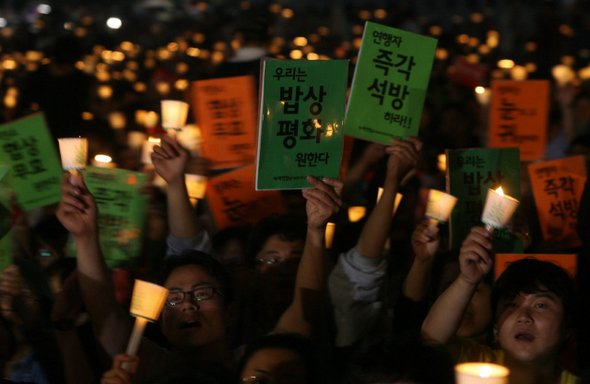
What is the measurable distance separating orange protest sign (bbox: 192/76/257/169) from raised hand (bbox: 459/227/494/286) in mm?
1928

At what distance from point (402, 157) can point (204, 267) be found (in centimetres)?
111

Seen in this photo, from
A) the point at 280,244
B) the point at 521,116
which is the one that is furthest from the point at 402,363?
the point at 521,116

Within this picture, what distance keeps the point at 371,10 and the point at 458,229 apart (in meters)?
14.4

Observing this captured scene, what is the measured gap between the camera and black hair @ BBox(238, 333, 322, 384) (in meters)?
2.46

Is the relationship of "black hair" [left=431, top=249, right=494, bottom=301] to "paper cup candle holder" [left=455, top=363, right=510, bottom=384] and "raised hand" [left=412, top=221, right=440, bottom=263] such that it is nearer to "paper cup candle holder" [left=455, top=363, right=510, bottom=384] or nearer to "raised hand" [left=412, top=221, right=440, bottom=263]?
"raised hand" [left=412, top=221, right=440, bottom=263]

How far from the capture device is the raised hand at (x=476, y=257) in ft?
8.47

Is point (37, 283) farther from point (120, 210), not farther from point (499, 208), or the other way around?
point (499, 208)

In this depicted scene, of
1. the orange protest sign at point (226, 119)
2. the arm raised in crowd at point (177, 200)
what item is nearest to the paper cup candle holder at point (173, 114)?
the arm raised in crowd at point (177, 200)

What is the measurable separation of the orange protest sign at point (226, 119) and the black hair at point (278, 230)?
0.93 meters

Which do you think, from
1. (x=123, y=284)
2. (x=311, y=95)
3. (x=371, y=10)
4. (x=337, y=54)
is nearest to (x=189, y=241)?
(x=123, y=284)

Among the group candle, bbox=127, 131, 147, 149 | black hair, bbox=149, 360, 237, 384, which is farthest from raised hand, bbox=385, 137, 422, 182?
candle, bbox=127, 131, 147, 149

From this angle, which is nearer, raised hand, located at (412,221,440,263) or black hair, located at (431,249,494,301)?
raised hand, located at (412,221,440,263)

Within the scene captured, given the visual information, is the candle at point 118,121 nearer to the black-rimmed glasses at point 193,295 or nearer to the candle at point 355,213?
the candle at point 355,213

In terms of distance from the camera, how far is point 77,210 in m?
2.88
